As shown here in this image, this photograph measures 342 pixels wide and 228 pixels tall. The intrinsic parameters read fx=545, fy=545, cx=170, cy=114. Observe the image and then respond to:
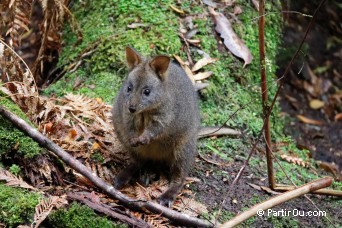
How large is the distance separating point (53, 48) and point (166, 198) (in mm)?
3278

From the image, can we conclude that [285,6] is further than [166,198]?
Yes

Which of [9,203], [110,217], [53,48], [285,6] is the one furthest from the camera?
[285,6]

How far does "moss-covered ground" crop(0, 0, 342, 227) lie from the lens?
5.90m

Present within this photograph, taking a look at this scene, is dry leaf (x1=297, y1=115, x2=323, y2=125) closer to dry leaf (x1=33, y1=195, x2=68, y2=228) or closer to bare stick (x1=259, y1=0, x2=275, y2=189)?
bare stick (x1=259, y1=0, x2=275, y2=189)

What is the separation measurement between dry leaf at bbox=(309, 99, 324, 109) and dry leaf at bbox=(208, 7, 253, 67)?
303 cm

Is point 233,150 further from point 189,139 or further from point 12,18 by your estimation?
point 12,18

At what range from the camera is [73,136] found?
487cm

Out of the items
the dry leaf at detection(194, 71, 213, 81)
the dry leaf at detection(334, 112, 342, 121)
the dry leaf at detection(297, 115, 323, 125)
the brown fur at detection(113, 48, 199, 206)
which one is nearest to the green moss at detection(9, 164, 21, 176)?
the brown fur at detection(113, 48, 199, 206)

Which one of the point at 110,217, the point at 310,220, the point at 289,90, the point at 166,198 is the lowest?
the point at 289,90

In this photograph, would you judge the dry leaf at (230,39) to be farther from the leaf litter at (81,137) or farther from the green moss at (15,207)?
the green moss at (15,207)

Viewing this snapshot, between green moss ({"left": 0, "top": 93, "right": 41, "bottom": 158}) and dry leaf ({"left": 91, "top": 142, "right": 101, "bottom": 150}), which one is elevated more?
green moss ({"left": 0, "top": 93, "right": 41, "bottom": 158})

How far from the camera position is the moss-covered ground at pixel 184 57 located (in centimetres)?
590

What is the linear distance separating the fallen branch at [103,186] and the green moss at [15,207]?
0.48 meters

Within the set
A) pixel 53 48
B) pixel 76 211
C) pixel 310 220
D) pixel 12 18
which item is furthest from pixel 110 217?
pixel 53 48
